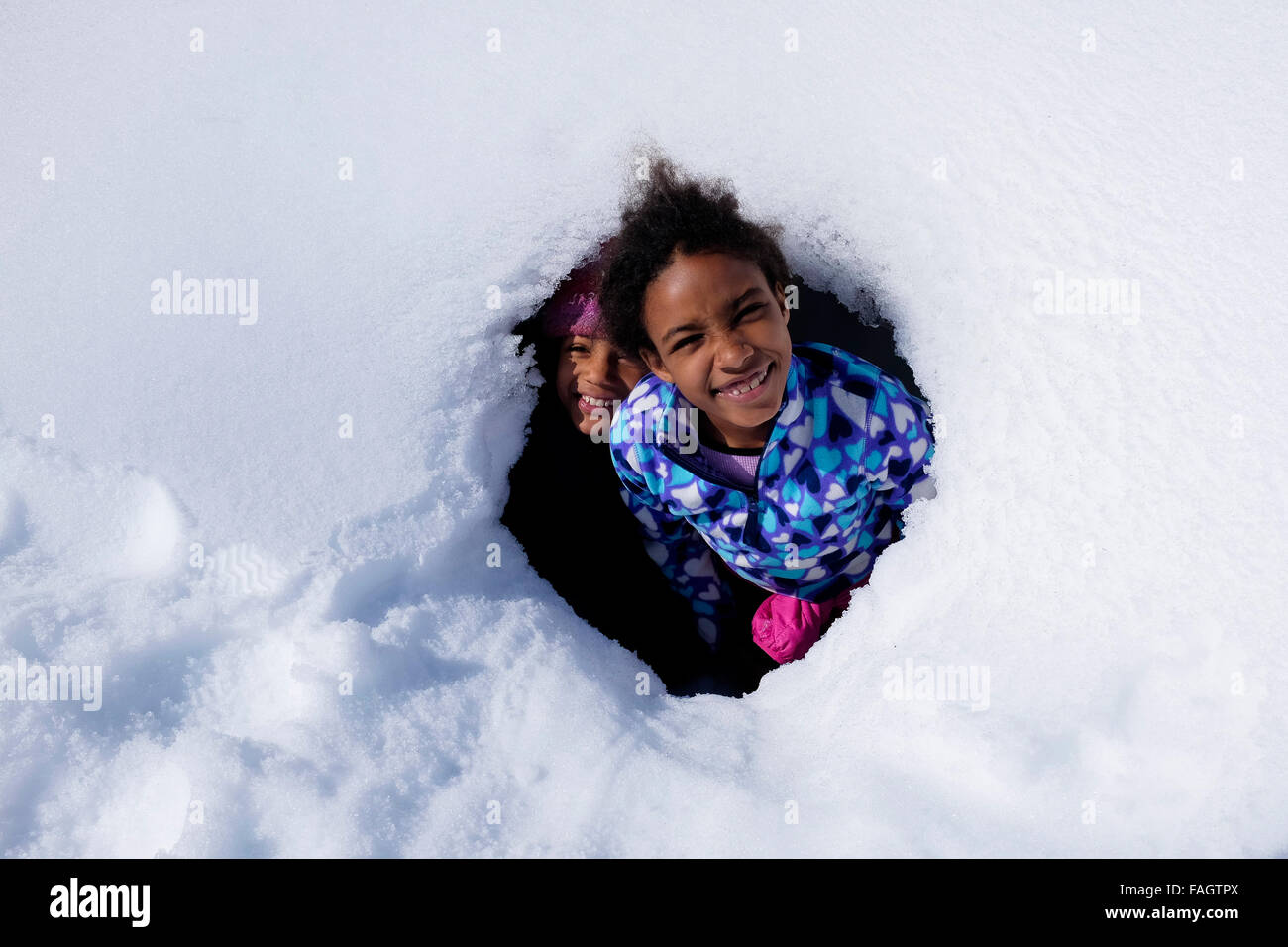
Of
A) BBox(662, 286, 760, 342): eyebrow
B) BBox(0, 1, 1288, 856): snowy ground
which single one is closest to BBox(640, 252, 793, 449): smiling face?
BBox(662, 286, 760, 342): eyebrow

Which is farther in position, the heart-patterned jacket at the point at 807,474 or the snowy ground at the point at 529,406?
the heart-patterned jacket at the point at 807,474

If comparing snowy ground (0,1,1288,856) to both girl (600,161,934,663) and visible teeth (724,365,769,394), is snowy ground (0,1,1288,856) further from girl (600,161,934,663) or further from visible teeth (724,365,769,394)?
visible teeth (724,365,769,394)

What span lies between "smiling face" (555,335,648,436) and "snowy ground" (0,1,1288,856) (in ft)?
0.63

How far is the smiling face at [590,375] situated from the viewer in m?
1.65

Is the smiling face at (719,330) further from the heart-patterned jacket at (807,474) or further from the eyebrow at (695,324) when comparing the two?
the heart-patterned jacket at (807,474)

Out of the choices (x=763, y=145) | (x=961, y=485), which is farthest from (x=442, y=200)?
(x=961, y=485)

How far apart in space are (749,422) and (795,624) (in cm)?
56

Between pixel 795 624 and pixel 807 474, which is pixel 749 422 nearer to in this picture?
pixel 807 474

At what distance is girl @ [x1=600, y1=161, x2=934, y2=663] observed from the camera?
1.21 metres

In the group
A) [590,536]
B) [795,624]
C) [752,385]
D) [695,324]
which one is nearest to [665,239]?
[695,324]

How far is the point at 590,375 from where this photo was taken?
1.67 meters

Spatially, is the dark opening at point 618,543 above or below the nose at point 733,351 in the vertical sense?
below

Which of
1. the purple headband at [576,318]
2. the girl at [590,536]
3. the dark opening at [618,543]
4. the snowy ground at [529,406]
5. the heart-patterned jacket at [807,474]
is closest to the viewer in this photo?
the snowy ground at [529,406]

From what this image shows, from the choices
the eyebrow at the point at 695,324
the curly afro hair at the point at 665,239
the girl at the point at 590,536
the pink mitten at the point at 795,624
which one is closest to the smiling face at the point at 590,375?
the girl at the point at 590,536
